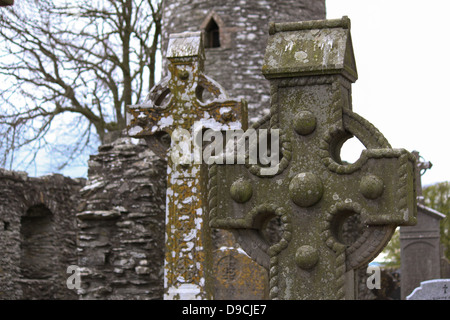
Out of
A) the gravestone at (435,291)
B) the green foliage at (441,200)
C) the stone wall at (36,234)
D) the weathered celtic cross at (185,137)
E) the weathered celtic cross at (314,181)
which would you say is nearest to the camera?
the weathered celtic cross at (314,181)

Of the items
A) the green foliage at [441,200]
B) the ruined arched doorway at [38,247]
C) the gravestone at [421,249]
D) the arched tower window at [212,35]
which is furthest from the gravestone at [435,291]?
the green foliage at [441,200]

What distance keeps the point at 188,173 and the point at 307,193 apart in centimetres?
210

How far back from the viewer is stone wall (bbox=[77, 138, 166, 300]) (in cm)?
993

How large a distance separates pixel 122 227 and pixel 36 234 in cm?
451

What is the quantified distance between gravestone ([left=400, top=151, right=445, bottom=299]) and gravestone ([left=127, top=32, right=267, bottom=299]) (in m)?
7.56

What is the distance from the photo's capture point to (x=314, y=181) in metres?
3.63

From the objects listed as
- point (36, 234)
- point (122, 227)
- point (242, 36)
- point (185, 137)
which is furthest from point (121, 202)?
point (185, 137)

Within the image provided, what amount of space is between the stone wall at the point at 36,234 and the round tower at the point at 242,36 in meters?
3.43

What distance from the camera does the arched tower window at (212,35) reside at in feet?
43.1

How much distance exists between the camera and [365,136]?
3.59 meters

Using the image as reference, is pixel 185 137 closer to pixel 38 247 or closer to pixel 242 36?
pixel 242 36

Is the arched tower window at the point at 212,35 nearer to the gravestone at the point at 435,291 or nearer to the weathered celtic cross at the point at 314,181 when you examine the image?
the gravestone at the point at 435,291

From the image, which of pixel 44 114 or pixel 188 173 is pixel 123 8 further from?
pixel 188 173
